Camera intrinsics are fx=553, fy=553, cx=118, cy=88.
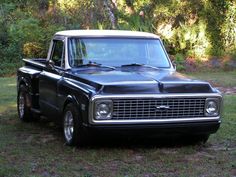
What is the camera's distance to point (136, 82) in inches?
288

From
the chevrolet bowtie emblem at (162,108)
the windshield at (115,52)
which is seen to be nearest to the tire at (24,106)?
the windshield at (115,52)

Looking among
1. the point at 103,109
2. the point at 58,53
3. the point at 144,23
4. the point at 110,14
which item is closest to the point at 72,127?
the point at 103,109

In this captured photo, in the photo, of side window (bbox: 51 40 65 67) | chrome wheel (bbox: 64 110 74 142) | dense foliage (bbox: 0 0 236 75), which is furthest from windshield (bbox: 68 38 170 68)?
dense foliage (bbox: 0 0 236 75)

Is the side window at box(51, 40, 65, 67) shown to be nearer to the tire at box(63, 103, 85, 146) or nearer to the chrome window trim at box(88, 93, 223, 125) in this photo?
the tire at box(63, 103, 85, 146)

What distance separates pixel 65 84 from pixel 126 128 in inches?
50.4

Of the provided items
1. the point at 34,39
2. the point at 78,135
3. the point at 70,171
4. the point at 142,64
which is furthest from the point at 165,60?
the point at 34,39

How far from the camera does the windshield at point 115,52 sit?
27.7 ft

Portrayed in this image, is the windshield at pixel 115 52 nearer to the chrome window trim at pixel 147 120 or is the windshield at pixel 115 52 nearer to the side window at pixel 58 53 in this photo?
the side window at pixel 58 53

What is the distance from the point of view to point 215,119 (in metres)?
7.59

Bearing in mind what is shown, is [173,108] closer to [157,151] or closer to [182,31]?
[157,151]

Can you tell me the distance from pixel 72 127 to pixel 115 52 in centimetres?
154

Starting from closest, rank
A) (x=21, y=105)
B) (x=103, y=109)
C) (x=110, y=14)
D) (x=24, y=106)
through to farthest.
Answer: (x=103, y=109) < (x=24, y=106) < (x=21, y=105) < (x=110, y=14)

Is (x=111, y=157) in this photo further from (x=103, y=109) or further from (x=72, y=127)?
(x=72, y=127)

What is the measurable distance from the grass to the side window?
1.15m
